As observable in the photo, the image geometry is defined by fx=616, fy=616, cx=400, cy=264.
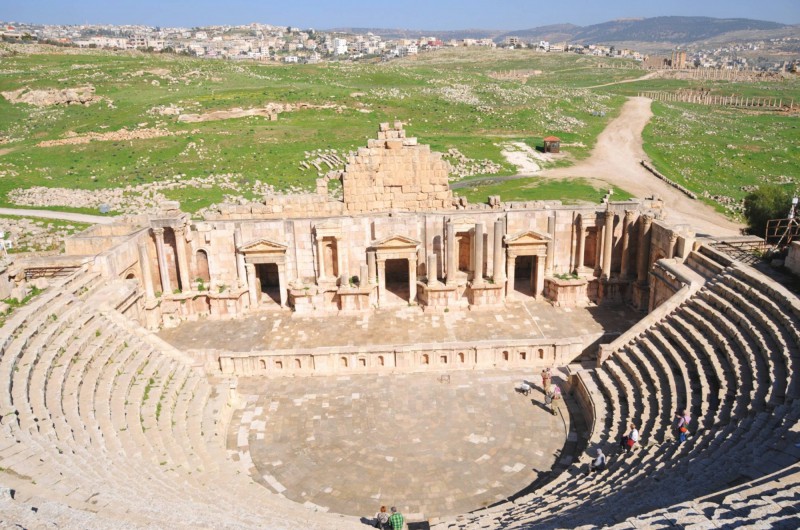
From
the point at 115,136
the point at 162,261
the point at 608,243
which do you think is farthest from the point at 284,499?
the point at 115,136

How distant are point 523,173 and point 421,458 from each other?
39243 mm

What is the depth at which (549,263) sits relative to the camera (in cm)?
2872

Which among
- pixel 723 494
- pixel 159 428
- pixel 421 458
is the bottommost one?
pixel 421 458

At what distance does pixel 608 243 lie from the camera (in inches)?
1103

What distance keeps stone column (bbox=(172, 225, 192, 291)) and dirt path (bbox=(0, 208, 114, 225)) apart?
15.2m

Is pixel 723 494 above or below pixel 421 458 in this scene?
above

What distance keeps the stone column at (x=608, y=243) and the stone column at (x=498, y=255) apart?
465 cm

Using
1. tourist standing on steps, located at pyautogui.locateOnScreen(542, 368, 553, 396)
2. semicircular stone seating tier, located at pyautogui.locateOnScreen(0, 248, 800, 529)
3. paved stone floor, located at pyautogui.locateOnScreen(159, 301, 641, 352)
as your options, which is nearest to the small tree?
paved stone floor, located at pyautogui.locateOnScreen(159, 301, 641, 352)

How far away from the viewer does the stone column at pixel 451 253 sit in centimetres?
2708

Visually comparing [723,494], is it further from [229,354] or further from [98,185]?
[98,185]

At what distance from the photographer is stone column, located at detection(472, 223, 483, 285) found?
88.7 ft

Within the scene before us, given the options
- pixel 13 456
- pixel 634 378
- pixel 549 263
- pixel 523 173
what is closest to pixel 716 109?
pixel 523 173

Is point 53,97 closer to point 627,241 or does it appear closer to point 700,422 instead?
point 627,241

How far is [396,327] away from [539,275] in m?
7.33
